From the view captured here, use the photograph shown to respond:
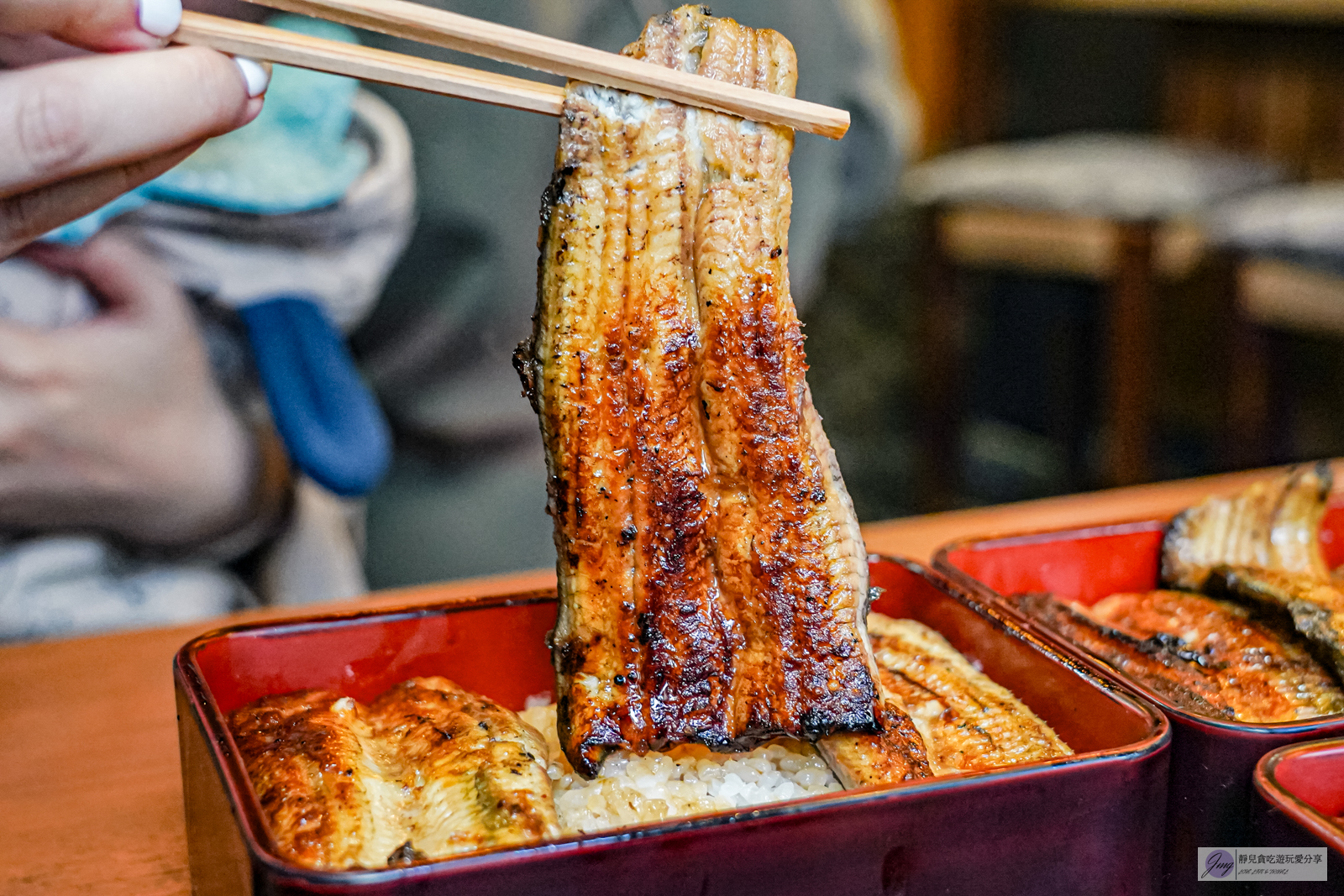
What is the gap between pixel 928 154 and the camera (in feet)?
17.3

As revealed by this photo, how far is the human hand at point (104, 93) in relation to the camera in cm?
77

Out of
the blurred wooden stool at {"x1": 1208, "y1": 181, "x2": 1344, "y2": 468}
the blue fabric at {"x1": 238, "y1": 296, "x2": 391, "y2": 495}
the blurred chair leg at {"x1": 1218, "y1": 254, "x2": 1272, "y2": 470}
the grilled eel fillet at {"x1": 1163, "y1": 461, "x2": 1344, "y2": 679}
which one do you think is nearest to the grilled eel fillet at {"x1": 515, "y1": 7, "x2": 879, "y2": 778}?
the grilled eel fillet at {"x1": 1163, "y1": 461, "x2": 1344, "y2": 679}

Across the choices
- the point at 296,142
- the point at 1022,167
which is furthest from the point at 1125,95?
the point at 296,142

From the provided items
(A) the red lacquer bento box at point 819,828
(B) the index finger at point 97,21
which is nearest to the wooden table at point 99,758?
(A) the red lacquer bento box at point 819,828

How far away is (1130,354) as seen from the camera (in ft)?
12.6

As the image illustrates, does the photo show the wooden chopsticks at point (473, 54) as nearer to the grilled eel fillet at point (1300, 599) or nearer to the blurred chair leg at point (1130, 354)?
the grilled eel fillet at point (1300, 599)

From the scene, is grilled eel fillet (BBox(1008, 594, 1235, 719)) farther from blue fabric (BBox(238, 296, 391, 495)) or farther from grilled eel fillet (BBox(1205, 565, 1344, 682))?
blue fabric (BBox(238, 296, 391, 495))

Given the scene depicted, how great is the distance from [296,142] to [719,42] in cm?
102

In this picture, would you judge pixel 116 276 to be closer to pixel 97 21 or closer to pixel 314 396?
pixel 314 396

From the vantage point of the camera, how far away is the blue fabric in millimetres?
1660

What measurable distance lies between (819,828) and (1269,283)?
318 centimetres

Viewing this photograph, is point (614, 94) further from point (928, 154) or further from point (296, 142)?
point (928, 154)

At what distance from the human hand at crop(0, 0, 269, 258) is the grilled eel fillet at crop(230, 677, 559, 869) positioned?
447mm

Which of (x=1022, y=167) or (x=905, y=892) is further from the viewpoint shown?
(x=1022, y=167)
